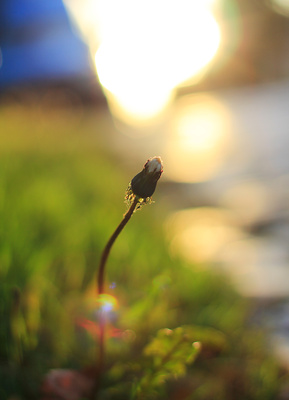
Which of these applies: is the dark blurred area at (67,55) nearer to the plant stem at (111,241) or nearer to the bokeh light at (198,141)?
the bokeh light at (198,141)

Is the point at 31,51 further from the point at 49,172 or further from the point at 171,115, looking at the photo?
the point at 49,172

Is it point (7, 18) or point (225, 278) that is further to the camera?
point (7, 18)

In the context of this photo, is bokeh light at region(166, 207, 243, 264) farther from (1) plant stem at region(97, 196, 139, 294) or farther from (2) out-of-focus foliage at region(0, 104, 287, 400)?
(1) plant stem at region(97, 196, 139, 294)

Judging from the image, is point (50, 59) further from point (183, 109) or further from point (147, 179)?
point (147, 179)

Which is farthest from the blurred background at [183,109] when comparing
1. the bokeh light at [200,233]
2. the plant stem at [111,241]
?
the plant stem at [111,241]

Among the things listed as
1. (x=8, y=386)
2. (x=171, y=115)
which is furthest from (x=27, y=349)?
(x=171, y=115)

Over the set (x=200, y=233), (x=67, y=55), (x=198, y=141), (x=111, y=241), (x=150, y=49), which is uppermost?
(x=67, y=55)

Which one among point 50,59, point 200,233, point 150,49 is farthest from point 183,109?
point 200,233

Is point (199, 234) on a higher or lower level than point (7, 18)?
lower
